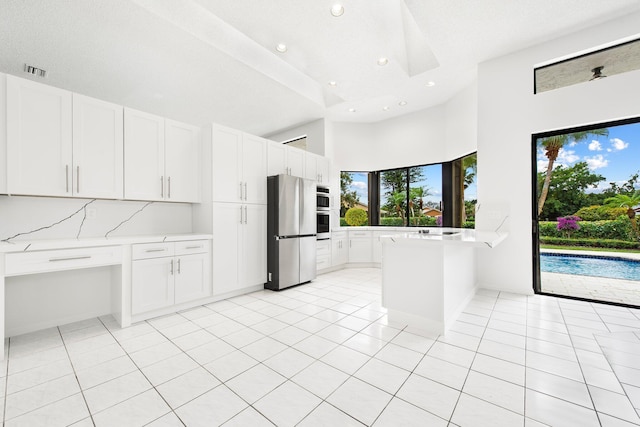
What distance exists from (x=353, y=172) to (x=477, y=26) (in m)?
3.58

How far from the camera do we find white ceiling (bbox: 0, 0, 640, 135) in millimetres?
2662

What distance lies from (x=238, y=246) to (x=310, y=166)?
2133 millimetres

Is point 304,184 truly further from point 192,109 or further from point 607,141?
point 607,141

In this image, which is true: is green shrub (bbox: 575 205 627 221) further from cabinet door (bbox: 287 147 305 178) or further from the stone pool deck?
cabinet door (bbox: 287 147 305 178)

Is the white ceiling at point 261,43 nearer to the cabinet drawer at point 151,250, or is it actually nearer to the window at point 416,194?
the window at point 416,194

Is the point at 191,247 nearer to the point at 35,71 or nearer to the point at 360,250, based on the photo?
the point at 35,71

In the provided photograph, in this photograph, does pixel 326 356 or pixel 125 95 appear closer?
pixel 326 356

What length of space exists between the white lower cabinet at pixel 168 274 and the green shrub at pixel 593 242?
4599 millimetres

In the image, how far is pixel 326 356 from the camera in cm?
205

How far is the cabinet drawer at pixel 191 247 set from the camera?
119 inches

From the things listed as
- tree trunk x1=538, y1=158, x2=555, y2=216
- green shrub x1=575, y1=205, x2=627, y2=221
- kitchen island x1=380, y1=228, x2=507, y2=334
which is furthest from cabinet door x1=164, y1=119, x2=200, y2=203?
green shrub x1=575, y1=205, x2=627, y2=221

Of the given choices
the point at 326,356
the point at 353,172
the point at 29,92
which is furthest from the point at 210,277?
the point at 353,172

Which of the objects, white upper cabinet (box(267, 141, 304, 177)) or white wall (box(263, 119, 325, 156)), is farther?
white wall (box(263, 119, 325, 156))

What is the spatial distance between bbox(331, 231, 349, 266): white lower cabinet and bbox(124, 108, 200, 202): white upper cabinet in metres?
2.79
